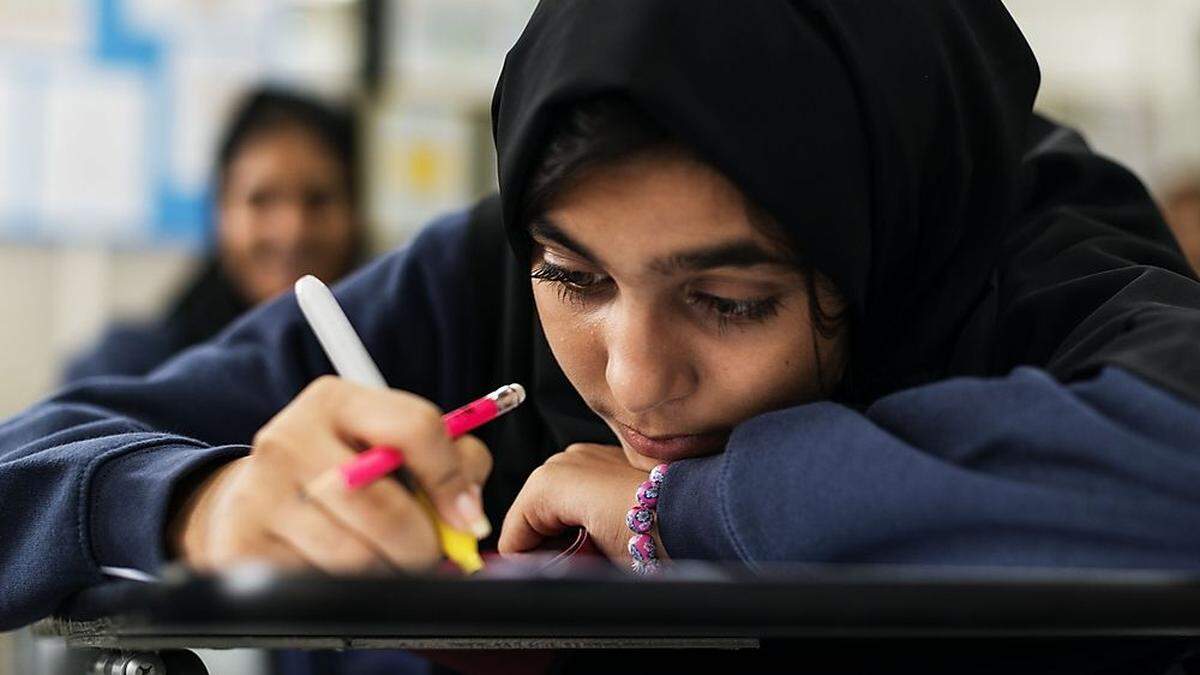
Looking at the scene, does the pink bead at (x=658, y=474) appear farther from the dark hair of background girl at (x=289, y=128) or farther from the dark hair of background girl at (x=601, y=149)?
A: the dark hair of background girl at (x=289, y=128)

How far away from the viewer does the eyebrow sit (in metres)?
0.68

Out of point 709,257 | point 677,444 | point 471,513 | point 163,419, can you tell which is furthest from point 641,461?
point 163,419

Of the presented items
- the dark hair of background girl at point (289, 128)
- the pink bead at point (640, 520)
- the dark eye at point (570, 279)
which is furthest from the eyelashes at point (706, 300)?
the dark hair of background girl at point (289, 128)

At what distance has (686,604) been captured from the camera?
42 cm

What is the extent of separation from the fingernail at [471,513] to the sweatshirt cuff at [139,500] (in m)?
0.16

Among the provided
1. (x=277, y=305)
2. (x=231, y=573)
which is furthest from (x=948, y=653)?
(x=277, y=305)

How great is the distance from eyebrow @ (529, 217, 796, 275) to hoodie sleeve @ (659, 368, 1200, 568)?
79 mm

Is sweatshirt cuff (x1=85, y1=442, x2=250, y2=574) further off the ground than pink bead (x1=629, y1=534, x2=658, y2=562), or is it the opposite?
sweatshirt cuff (x1=85, y1=442, x2=250, y2=574)

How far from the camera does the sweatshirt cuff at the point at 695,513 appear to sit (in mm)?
655

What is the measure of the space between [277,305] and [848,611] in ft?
2.46

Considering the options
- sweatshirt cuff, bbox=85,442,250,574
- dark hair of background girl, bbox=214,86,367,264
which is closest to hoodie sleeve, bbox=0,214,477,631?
sweatshirt cuff, bbox=85,442,250,574

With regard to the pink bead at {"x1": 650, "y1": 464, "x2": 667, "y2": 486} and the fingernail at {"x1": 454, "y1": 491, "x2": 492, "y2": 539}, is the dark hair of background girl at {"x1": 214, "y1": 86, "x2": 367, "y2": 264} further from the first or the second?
the fingernail at {"x1": 454, "y1": 491, "x2": 492, "y2": 539}

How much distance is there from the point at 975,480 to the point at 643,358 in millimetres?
173

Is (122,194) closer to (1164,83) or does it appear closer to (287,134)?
(287,134)
